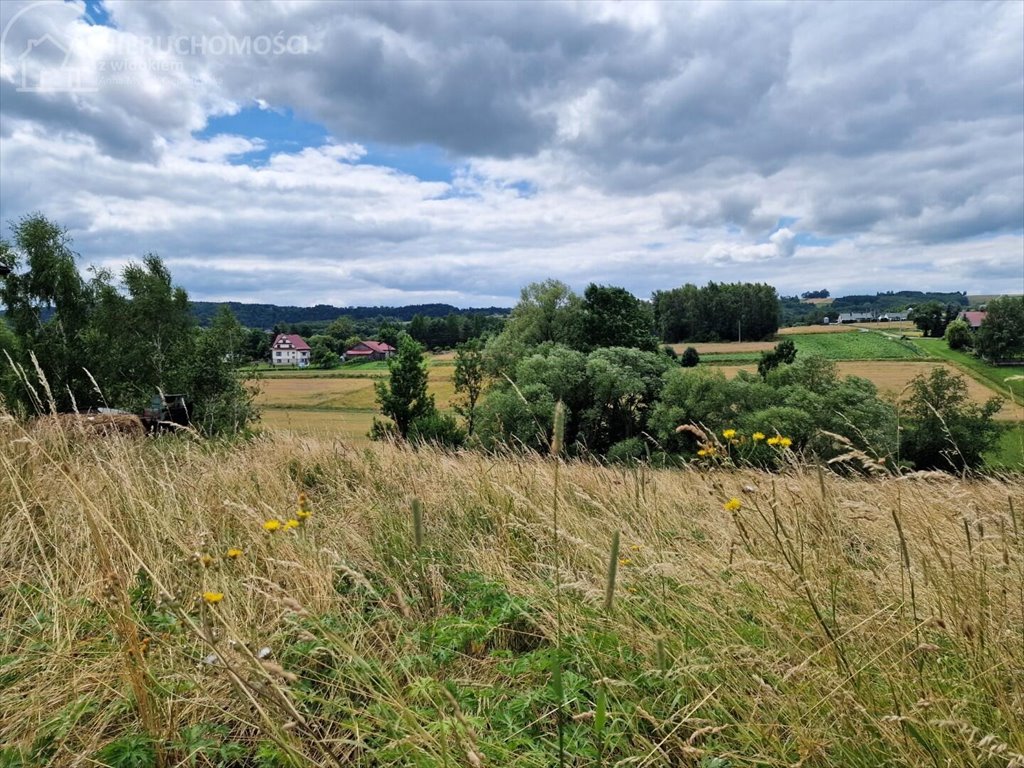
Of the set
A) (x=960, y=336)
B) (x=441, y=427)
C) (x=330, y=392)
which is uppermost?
(x=960, y=336)

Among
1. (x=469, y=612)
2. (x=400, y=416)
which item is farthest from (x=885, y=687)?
(x=400, y=416)

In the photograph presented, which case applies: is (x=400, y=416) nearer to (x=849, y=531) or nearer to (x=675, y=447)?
(x=675, y=447)

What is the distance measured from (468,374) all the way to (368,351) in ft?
149

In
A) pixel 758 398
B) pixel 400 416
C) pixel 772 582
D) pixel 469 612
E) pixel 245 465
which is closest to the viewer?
pixel 772 582

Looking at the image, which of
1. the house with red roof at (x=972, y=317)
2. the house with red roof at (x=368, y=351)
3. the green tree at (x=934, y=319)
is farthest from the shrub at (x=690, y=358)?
the house with red roof at (x=368, y=351)

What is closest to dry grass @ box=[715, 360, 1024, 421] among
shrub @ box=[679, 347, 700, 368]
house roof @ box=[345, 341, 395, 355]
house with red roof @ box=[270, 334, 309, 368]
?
shrub @ box=[679, 347, 700, 368]

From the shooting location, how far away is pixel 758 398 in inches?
1428

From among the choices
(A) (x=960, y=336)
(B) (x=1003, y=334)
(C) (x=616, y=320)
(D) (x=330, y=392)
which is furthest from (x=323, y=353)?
(B) (x=1003, y=334)

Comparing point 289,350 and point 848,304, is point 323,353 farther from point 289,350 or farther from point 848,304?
point 848,304

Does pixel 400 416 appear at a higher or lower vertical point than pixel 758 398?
lower

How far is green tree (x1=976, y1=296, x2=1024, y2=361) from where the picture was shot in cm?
5359

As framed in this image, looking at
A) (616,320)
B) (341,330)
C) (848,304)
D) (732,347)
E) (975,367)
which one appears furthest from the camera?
(848,304)

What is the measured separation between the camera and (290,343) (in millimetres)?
107375

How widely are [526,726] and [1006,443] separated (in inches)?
1889
